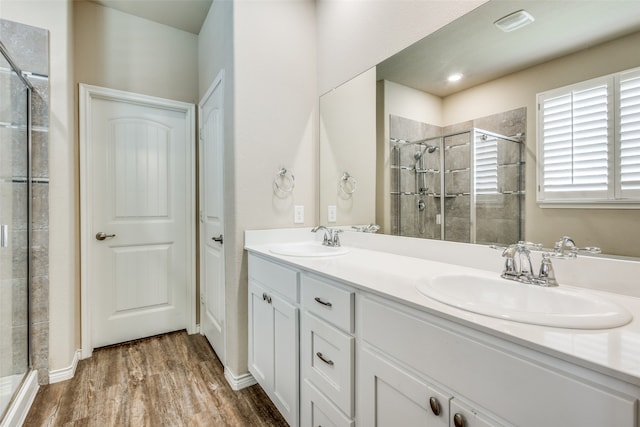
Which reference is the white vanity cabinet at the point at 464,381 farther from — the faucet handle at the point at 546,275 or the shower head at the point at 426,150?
the shower head at the point at 426,150

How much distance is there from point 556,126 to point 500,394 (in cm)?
89

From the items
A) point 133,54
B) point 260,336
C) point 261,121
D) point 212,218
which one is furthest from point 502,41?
point 133,54

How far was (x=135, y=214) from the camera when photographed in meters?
2.51

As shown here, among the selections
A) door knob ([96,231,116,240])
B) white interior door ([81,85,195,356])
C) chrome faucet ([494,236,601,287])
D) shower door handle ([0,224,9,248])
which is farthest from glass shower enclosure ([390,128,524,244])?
door knob ([96,231,116,240])

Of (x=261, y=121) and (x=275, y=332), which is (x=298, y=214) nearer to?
(x=261, y=121)

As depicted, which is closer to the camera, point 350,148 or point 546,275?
point 546,275

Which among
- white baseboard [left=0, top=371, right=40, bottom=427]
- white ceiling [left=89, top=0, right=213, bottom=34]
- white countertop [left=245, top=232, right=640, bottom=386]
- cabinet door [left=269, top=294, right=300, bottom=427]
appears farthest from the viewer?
white ceiling [left=89, top=0, right=213, bottom=34]

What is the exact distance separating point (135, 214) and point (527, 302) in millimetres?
A: 2698

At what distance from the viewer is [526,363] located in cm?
60

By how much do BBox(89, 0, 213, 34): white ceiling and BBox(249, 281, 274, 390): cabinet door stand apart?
2.15 m

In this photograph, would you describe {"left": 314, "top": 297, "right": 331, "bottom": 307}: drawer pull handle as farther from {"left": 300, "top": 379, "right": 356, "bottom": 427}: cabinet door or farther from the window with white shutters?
the window with white shutters

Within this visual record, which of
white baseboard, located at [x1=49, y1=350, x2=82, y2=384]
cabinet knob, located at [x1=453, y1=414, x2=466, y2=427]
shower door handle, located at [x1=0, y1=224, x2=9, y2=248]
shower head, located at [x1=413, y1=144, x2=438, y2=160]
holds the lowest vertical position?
white baseboard, located at [x1=49, y1=350, x2=82, y2=384]

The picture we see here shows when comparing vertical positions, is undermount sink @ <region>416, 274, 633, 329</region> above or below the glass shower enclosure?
below

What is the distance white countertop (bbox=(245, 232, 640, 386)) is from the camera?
0.52m
